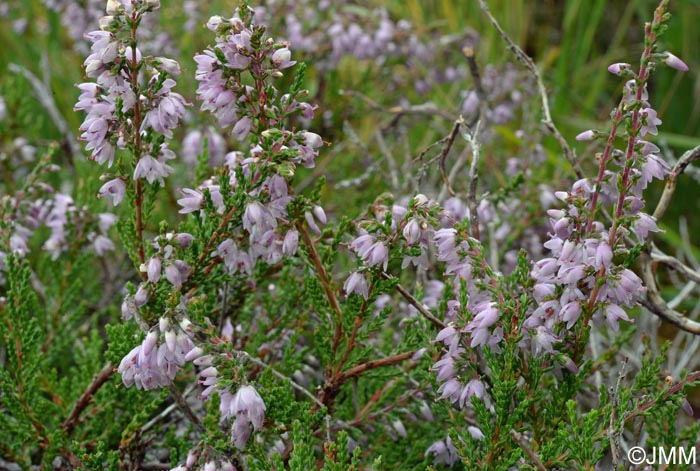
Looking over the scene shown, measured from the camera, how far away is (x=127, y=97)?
4.65 feet

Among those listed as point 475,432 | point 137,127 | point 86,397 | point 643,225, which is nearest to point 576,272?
point 643,225

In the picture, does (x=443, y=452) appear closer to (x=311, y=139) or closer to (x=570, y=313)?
(x=570, y=313)

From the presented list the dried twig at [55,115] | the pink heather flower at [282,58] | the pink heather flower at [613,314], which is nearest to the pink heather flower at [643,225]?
the pink heather flower at [613,314]

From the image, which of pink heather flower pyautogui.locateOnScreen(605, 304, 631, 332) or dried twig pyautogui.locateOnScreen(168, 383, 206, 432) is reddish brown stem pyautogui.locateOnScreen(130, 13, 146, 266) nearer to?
dried twig pyautogui.locateOnScreen(168, 383, 206, 432)

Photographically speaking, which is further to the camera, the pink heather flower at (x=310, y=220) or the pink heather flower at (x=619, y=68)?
the pink heather flower at (x=310, y=220)

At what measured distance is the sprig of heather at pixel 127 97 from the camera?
138cm

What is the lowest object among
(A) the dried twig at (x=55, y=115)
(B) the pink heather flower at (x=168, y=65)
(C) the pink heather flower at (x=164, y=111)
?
(A) the dried twig at (x=55, y=115)

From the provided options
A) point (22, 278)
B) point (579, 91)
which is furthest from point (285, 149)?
point (579, 91)

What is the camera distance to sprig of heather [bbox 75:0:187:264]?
1.38 m

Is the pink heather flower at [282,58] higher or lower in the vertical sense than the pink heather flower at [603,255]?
higher

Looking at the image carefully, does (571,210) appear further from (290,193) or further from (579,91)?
(579,91)

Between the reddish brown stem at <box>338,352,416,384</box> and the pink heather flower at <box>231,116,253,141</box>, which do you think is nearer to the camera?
the pink heather flower at <box>231,116,253,141</box>

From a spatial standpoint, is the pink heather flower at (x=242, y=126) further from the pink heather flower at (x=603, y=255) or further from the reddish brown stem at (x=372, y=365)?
the pink heather flower at (x=603, y=255)

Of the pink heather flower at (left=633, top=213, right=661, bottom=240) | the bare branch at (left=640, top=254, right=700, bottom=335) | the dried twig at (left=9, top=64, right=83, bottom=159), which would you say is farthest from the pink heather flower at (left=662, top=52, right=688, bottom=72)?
the dried twig at (left=9, top=64, right=83, bottom=159)
